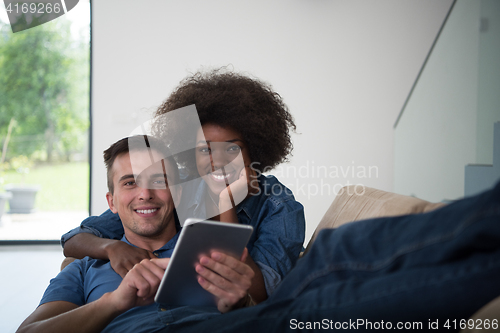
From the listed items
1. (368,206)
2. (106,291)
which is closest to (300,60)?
(368,206)

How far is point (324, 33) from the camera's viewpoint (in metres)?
4.26

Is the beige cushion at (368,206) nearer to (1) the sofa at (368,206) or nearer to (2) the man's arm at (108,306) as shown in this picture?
(1) the sofa at (368,206)

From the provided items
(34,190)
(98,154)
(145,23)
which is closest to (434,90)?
(145,23)

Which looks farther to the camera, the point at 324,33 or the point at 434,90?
the point at 324,33

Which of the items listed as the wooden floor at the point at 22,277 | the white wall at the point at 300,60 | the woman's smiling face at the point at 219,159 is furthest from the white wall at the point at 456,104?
the wooden floor at the point at 22,277

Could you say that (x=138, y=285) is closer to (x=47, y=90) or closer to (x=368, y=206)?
(x=368, y=206)

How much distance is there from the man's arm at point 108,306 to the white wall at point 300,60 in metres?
3.28

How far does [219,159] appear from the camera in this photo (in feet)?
5.29

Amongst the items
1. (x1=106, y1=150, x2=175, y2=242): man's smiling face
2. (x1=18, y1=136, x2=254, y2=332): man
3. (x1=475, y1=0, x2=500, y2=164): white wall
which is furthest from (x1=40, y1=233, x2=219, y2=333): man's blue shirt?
(x1=475, y1=0, x2=500, y2=164): white wall

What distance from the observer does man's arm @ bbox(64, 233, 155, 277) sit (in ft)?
4.23

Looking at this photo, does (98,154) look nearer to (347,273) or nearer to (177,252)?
(177,252)

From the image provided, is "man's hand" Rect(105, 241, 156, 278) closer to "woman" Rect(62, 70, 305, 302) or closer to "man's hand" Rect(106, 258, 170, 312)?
"woman" Rect(62, 70, 305, 302)

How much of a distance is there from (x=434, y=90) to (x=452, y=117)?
34 centimetres

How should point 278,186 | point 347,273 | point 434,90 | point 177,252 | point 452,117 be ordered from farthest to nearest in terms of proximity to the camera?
1. point 434,90
2. point 452,117
3. point 278,186
4. point 177,252
5. point 347,273
